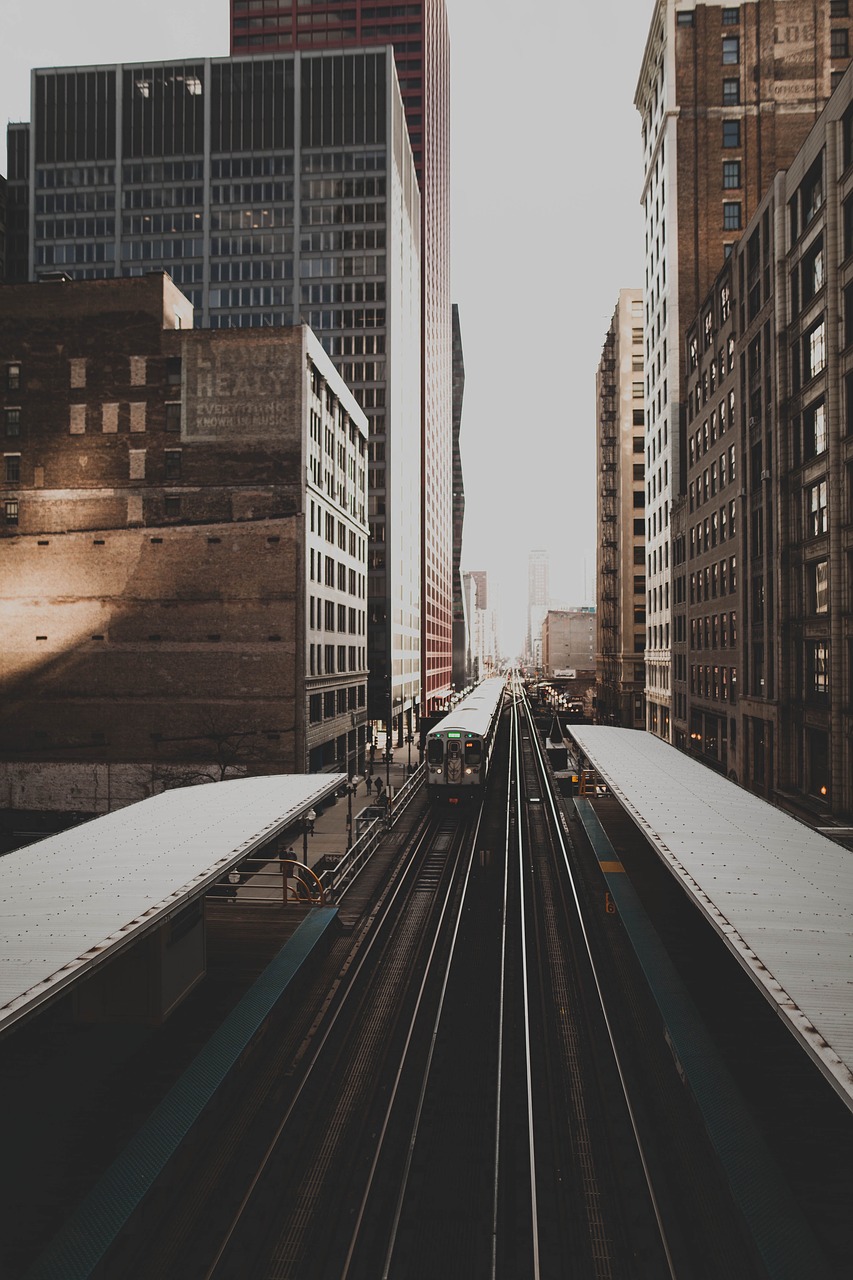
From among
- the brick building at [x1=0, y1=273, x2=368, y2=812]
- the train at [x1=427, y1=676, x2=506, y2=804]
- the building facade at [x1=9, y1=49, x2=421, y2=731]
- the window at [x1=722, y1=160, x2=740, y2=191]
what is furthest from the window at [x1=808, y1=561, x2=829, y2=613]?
the building facade at [x1=9, y1=49, x2=421, y2=731]

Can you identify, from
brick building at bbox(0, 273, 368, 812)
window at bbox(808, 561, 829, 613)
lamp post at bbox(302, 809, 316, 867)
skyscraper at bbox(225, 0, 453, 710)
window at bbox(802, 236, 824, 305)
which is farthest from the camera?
skyscraper at bbox(225, 0, 453, 710)

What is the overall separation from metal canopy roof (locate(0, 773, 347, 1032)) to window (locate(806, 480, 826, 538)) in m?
→ 23.4

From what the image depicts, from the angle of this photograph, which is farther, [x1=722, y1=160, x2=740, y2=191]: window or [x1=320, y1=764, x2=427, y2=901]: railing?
[x1=722, y1=160, x2=740, y2=191]: window

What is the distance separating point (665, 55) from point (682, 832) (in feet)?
236

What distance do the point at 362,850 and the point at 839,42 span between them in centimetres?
7055

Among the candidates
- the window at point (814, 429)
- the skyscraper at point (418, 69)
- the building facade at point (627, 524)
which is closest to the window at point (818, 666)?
the window at point (814, 429)

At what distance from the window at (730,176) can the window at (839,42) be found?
999 cm

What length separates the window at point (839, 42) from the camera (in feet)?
197

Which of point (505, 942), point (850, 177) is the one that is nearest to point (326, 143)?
point (850, 177)

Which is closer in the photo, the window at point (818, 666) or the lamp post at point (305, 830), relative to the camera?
the lamp post at point (305, 830)

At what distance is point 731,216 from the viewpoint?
62344mm

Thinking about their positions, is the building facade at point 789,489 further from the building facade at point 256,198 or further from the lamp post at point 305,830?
the building facade at point 256,198

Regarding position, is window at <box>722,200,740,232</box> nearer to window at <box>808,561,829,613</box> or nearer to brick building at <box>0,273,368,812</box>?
brick building at <box>0,273,368,812</box>

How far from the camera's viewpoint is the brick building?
44.0 m
